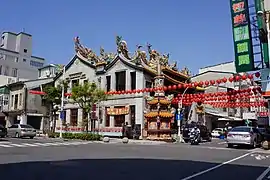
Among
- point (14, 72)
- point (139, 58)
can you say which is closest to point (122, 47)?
point (139, 58)

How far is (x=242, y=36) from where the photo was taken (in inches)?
923

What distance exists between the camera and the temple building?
111 ft

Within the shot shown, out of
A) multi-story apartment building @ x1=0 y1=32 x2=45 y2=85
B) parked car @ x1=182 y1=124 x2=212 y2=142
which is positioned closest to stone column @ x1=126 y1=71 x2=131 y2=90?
parked car @ x1=182 y1=124 x2=212 y2=142

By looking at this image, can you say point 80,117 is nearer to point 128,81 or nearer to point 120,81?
point 120,81

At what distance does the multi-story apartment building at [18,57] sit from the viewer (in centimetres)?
6512

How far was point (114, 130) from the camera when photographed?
34.7 metres

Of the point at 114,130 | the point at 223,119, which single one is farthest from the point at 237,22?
the point at 223,119

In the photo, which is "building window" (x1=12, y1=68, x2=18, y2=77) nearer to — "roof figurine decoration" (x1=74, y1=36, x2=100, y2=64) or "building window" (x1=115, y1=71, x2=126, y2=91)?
"roof figurine decoration" (x1=74, y1=36, x2=100, y2=64)

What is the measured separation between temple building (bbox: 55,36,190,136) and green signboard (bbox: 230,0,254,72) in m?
10.1

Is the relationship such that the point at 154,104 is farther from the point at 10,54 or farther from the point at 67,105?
the point at 10,54

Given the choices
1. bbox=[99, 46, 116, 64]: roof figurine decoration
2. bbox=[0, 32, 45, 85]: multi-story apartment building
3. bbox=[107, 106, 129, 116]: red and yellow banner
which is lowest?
bbox=[107, 106, 129, 116]: red and yellow banner

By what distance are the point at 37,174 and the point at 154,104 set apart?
75.1 ft

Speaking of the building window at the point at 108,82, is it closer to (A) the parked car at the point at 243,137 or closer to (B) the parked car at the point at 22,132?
(B) the parked car at the point at 22,132

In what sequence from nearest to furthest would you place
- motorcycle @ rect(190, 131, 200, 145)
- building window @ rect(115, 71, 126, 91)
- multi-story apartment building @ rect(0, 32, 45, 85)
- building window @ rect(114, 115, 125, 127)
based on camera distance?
motorcycle @ rect(190, 131, 200, 145) → building window @ rect(114, 115, 125, 127) → building window @ rect(115, 71, 126, 91) → multi-story apartment building @ rect(0, 32, 45, 85)
